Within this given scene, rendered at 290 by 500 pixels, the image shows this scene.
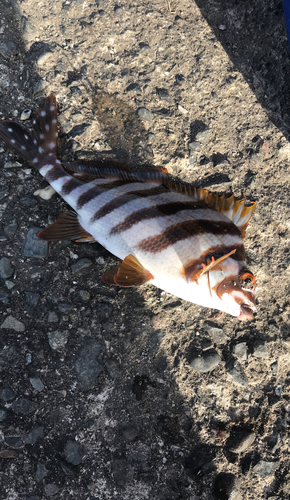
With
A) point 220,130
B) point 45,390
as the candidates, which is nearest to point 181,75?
point 220,130

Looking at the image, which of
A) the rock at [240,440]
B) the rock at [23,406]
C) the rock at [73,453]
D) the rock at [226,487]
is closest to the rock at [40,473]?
the rock at [73,453]

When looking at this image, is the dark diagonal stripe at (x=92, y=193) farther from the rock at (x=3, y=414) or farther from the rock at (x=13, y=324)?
the rock at (x=3, y=414)

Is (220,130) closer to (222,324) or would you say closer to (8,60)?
(222,324)

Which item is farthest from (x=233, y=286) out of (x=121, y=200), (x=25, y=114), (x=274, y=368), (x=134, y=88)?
(x=25, y=114)

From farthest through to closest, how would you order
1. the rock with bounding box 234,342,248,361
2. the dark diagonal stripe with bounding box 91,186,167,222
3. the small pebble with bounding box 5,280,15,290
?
1. the small pebble with bounding box 5,280,15,290
2. the rock with bounding box 234,342,248,361
3. the dark diagonal stripe with bounding box 91,186,167,222

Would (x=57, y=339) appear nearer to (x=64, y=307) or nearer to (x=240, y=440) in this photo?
(x=64, y=307)

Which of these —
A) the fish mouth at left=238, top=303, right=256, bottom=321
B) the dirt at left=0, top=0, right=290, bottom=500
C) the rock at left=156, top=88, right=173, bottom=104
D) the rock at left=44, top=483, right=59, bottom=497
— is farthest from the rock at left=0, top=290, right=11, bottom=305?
the rock at left=156, top=88, right=173, bottom=104

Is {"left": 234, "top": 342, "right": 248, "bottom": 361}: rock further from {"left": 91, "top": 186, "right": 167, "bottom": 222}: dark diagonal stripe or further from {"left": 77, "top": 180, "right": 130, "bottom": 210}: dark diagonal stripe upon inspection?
{"left": 77, "top": 180, "right": 130, "bottom": 210}: dark diagonal stripe
